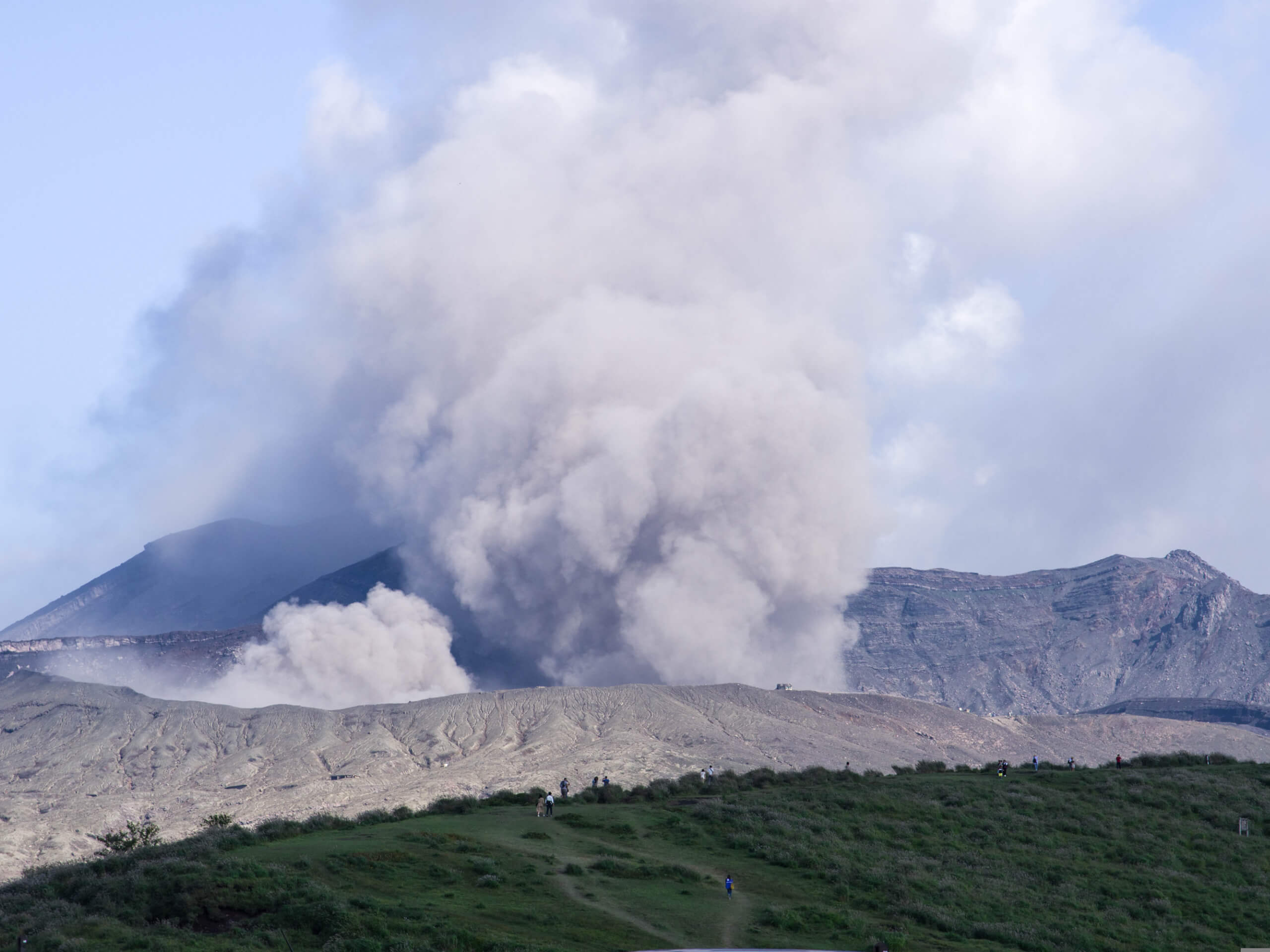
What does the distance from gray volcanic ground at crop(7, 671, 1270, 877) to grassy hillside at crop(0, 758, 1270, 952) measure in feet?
136

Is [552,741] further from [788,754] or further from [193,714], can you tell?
[193,714]

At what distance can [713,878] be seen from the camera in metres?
43.3

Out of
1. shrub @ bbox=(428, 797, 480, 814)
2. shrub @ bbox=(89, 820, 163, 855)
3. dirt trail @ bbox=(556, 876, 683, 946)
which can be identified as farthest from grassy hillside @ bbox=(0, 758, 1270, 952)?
shrub @ bbox=(89, 820, 163, 855)

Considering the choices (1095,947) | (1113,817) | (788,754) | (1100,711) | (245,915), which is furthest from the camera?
(1100,711)

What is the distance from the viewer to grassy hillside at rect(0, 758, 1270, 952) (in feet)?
113

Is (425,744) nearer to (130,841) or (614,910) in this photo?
(130,841)

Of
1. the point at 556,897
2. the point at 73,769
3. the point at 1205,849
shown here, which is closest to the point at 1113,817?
the point at 1205,849

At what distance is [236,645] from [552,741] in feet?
295

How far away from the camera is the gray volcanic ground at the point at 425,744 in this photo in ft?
321

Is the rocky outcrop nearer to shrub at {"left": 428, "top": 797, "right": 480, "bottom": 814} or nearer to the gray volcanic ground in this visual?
the gray volcanic ground

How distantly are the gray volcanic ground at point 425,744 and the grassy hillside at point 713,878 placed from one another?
136 ft

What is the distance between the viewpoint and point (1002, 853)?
4894 centimetres

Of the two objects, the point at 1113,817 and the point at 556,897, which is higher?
the point at 1113,817

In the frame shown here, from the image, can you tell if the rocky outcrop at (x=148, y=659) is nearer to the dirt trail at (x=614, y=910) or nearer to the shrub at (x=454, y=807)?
the shrub at (x=454, y=807)
